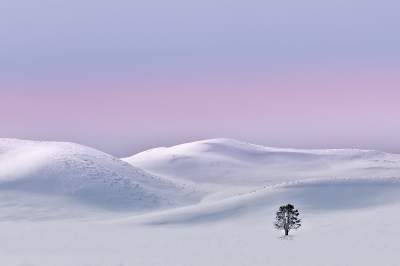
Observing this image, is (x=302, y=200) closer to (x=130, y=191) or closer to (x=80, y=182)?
(x=130, y=191)

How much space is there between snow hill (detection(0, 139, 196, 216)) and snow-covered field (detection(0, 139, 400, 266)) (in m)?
0.23

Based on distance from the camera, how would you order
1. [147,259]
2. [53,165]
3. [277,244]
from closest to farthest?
1. [147,259]
2. [277,244]
3. [53,165]

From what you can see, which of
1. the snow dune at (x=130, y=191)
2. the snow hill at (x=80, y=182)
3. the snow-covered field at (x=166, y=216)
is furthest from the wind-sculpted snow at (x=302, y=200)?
the snow hill at (x=80, y=182)

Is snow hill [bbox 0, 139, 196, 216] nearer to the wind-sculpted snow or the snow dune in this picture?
the snow dune

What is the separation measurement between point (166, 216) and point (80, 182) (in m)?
41.4

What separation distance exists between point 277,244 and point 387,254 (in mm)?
15440

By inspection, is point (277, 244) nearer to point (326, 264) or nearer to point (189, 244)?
point (189, 244)

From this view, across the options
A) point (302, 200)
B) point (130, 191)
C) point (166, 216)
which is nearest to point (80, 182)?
point (130, 191)

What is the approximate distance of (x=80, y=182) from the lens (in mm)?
137500

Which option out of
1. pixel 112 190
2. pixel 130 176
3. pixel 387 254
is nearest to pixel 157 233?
pixel 387 254

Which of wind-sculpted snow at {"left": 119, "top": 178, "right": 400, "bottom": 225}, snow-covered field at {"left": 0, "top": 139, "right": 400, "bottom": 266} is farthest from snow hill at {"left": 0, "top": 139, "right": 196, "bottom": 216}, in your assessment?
wind-sculpted snow at {"left": 119, "top": 178, "right": 400, "bottom": 225}

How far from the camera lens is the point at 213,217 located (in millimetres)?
100562

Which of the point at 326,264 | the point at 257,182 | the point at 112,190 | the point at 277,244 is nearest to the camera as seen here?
the point at 326,264

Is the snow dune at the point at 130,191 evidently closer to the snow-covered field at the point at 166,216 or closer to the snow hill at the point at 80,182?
the snow hill at the point at 80,182
